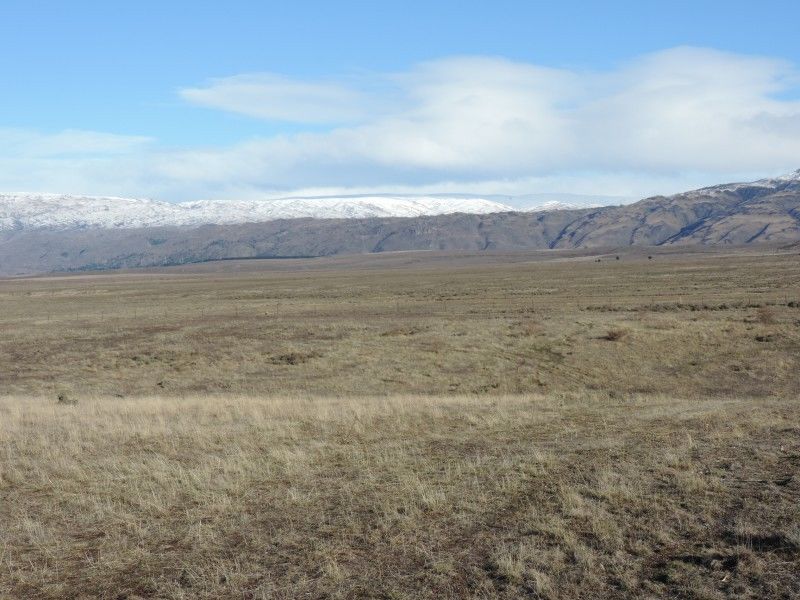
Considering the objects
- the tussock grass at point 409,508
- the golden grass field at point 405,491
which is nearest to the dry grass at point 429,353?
the golden grass field at point 405,491

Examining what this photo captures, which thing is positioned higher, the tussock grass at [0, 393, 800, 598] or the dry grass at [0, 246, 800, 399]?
the tussock grass at [0, 393, 800, 598]

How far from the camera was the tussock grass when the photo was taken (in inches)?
300

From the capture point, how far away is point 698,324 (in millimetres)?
35531

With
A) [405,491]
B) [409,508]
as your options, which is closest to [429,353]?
[405,491]

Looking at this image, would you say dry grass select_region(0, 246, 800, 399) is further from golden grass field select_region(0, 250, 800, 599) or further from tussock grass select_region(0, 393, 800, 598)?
tussock grass select_region(0, 393, 800, 598)

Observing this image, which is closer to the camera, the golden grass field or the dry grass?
the golden grass field

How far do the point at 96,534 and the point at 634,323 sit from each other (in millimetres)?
31528

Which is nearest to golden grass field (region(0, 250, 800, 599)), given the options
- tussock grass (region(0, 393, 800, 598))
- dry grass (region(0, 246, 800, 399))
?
tussock grass (region(0, 393, 800, 598))

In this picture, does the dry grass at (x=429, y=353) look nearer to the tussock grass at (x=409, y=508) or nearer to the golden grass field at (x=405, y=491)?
the golden grass field at (x=405, y=491)

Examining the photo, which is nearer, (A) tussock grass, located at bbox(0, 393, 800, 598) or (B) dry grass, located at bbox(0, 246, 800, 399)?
(A) tussock grass, located at bbox(0, 393, 800, 598)

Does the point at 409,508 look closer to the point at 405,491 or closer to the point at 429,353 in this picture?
the point at 405,491

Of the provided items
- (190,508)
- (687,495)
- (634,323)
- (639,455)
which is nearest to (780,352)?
(634,323)

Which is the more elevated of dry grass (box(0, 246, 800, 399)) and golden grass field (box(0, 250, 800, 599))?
golden grass field (box(0, 250, 800, 599))

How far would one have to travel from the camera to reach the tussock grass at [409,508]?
25.0ft
